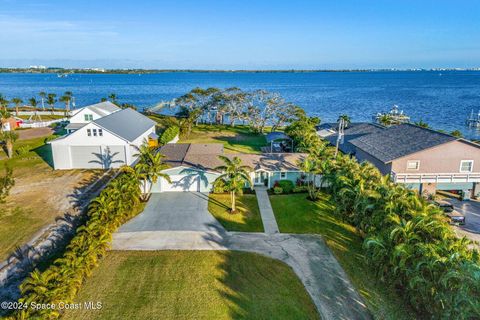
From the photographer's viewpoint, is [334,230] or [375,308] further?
[334,230]

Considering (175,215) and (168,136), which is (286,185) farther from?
(168,136)

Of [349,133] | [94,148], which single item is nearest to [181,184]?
[94,148]

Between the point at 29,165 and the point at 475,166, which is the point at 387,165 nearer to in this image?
the point at 475,166

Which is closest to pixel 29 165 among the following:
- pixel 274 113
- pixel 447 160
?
pixel 274 113

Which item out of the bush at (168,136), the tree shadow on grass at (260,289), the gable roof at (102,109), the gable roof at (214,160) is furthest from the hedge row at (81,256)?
the gable roof at (102,109)

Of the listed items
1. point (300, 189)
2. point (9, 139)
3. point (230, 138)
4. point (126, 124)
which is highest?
point (126, 124)

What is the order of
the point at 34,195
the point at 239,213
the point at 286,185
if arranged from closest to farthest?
the point at 239,213
the point at 34,195
the point at 286,185

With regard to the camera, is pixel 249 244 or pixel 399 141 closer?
pixel 249 244
